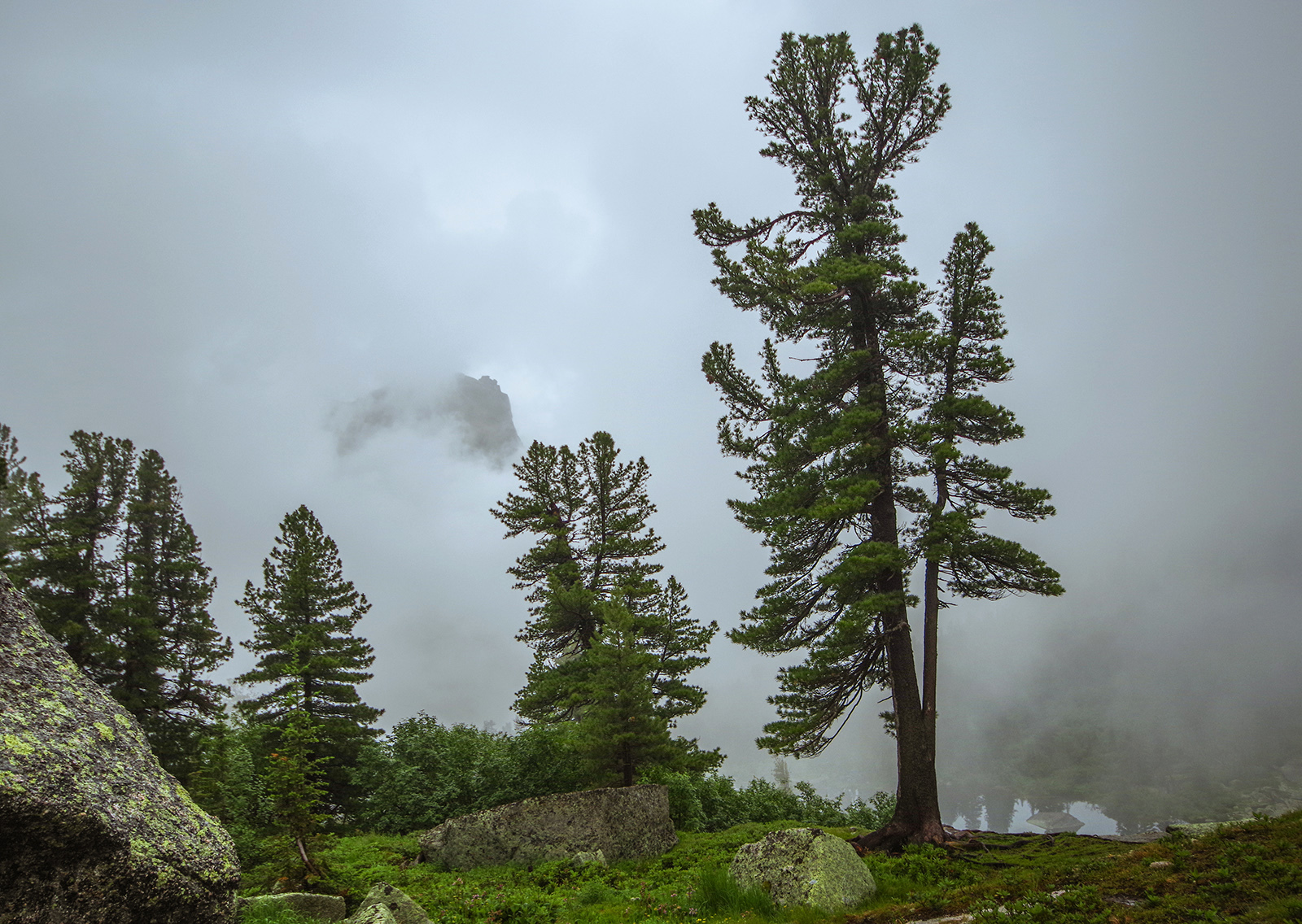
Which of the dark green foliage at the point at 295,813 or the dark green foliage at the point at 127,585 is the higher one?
the dark green foliage at the point at 127,585

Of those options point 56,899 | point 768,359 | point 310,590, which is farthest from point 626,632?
point 56,899

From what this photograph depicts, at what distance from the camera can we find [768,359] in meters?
18.0

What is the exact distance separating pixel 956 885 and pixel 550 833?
820 centimetres

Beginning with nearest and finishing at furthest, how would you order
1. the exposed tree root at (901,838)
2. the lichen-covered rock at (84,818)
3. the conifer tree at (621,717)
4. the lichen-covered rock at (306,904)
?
the lichen-covered rock at (84,818), the lichen-covered rock at (306,904), the exposed tree root at (901,838), the conifer tree at (621,717)

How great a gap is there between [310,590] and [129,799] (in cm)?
2095

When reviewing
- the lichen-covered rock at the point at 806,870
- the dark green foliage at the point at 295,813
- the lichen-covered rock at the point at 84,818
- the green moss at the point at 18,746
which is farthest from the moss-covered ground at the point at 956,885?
the green moss at the point at 18,746

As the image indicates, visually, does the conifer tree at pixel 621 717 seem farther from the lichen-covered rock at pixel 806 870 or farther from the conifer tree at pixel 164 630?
the conifer tree at pixel 164 630

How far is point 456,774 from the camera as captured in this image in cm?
1853

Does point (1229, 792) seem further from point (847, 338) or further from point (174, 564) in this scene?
point (174, 564)

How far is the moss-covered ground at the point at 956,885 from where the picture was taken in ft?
20.5

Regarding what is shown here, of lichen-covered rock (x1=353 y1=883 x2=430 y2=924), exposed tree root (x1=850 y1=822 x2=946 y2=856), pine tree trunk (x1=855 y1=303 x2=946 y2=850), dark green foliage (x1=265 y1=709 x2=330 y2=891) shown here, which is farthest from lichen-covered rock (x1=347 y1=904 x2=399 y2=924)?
pine tree trunk (x1=855 y1=303 x2=946 y2=850)

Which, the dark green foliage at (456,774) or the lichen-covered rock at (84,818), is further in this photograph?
the dark green foliage at (456,774)

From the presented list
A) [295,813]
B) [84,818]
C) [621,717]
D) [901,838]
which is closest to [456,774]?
[621,717]

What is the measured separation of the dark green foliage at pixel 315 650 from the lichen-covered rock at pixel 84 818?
18648mm
